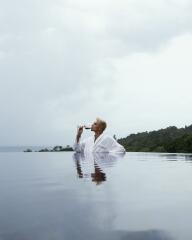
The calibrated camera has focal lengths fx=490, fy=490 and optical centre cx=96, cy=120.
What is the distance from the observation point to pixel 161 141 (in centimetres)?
3656

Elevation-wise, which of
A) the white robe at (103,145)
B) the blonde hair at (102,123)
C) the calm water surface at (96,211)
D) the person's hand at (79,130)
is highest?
the blonde hair at (102,123)

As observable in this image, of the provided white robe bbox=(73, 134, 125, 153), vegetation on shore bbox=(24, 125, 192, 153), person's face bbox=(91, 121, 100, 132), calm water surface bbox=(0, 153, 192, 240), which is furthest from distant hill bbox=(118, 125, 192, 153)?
calm water surface bbox=(0, 153, 192, 240)

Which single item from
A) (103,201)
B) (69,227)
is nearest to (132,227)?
(69,227)

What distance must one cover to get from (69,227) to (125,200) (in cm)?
152

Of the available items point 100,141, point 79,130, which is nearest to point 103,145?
point 100,141

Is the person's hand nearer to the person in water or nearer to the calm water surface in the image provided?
the person in water

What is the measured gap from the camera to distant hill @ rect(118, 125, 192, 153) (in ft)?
100

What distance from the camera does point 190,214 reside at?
4.29 meters

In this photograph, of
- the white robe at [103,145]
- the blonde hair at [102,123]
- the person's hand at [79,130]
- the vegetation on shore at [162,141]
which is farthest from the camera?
the vegetation on shore at [162,141]

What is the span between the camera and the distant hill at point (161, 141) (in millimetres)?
30625

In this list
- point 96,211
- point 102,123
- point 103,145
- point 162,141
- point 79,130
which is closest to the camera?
point 96,211

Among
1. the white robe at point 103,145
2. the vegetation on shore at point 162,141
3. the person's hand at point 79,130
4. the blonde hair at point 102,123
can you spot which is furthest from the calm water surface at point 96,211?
the vegetation on shore at point 162,141

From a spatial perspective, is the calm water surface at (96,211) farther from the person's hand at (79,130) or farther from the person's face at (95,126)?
the person's hand at (79,130)

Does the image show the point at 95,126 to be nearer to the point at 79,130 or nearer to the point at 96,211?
the point at 79,130
